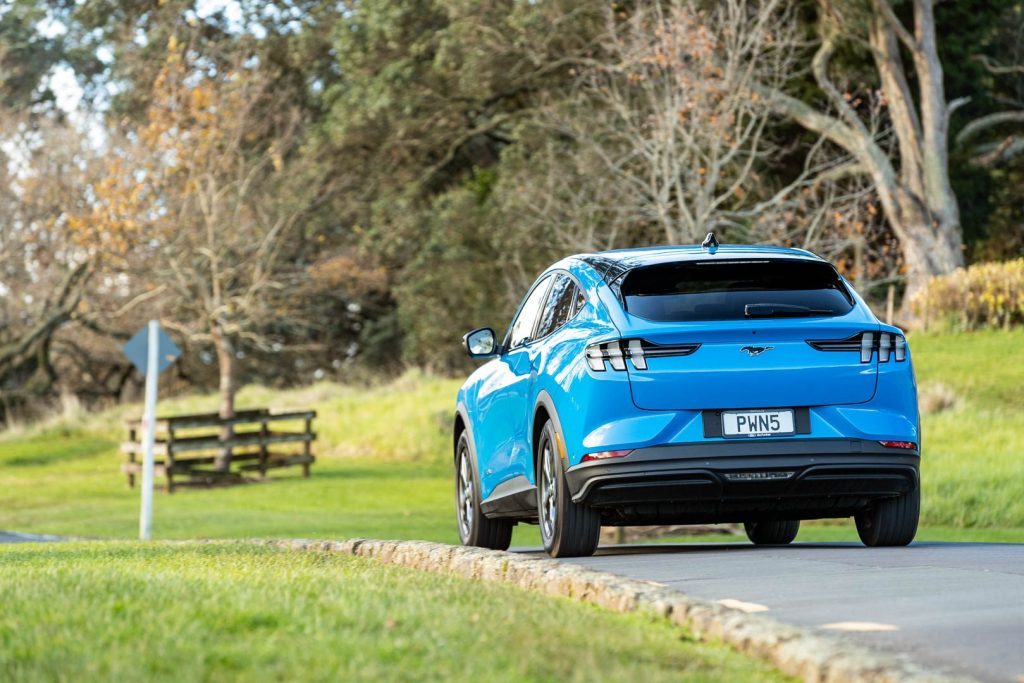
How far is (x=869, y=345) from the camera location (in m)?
9.59

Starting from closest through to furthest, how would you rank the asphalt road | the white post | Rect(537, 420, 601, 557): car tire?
1. the asphalt road
2. Rect(537, 420, 601, 557): car tire
3. the white post

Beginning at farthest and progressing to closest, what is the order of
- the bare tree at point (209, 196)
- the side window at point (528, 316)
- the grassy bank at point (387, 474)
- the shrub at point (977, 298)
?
the bare tree at point (209, 196) → the shrub at point (977, 298) → the grassy bank at point (387, 474) → the side window at point (528, 316)

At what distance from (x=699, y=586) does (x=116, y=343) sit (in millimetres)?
47088

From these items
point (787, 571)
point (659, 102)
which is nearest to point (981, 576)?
point (787, 571)

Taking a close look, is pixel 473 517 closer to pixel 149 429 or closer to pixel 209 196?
pixel 149 429

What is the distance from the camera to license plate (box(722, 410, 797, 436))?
9367 mm

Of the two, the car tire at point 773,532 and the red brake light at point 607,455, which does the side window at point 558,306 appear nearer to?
the red brake light at point 607,455

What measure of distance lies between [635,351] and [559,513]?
3.92ft

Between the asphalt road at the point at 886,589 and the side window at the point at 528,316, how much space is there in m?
1.57

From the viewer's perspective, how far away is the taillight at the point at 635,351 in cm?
928

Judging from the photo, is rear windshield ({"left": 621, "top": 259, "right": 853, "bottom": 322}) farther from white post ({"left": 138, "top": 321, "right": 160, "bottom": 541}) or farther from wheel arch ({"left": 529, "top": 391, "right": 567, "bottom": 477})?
white post ({"left": 138, "top": 321, "right": 160, "bottom": 541})

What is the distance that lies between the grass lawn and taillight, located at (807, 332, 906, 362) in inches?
102

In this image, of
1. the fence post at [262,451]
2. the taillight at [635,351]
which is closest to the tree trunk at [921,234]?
the fence post at [262,451]

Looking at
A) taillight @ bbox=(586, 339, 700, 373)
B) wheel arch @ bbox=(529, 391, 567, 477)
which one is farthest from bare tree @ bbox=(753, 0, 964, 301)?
taillight @ bbox=(586, 339, 700, 373)
